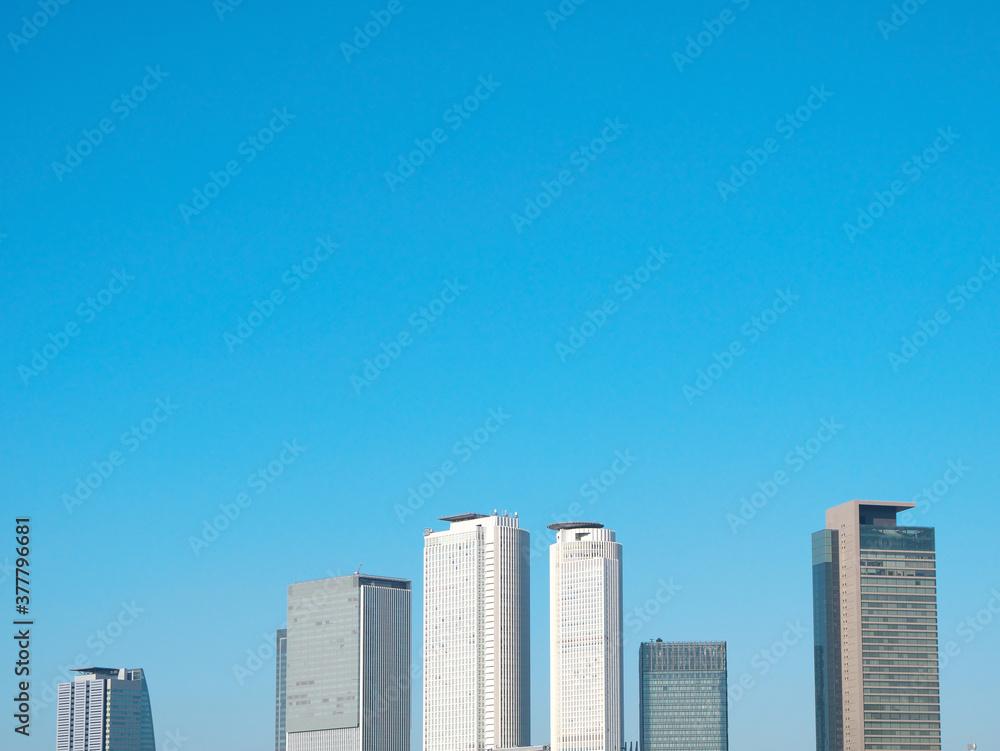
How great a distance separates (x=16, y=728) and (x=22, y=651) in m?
4.32

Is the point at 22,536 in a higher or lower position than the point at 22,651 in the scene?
higher

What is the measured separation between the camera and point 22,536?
3501 inches

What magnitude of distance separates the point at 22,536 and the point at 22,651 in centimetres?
615

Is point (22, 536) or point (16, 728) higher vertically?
point (22, 536)

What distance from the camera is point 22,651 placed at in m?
88.1

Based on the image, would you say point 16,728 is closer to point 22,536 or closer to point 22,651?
point 22,651

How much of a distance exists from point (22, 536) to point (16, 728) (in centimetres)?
1036

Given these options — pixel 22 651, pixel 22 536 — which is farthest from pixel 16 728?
pixel 22 536

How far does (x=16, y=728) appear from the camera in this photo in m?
88.7
